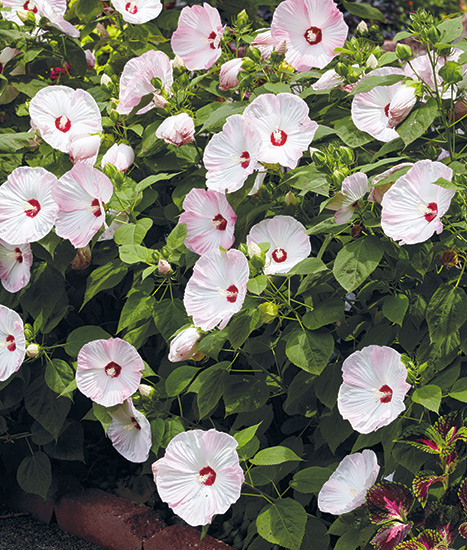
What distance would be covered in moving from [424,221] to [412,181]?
0.27ft

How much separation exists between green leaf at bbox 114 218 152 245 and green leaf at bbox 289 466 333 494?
670mm

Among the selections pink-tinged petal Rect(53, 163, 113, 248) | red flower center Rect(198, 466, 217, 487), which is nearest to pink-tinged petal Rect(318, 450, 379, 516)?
red flower center Rect(198, 466, 217, 487)

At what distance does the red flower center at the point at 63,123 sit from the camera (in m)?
2.19

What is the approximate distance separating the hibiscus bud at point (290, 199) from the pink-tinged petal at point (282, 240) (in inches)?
2.7

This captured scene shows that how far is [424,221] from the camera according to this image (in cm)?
155

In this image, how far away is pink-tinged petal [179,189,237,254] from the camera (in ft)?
6.29

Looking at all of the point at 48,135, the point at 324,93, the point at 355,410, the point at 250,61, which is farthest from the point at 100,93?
the point at 355,410

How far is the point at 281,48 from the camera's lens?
2.04 m

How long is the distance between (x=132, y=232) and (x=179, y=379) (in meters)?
0.38

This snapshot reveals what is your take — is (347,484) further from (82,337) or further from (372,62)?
(372,62)

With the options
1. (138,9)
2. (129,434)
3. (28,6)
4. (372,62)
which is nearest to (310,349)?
(129,434)

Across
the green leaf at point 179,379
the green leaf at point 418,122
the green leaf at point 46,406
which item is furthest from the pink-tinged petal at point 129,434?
the green leaf at point 418,122

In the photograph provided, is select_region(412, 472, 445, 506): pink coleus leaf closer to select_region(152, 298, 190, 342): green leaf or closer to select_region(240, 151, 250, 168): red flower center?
select_region(152, 298, 190, 342): green leaf

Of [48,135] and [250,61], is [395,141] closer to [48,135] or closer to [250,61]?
[250,61]
